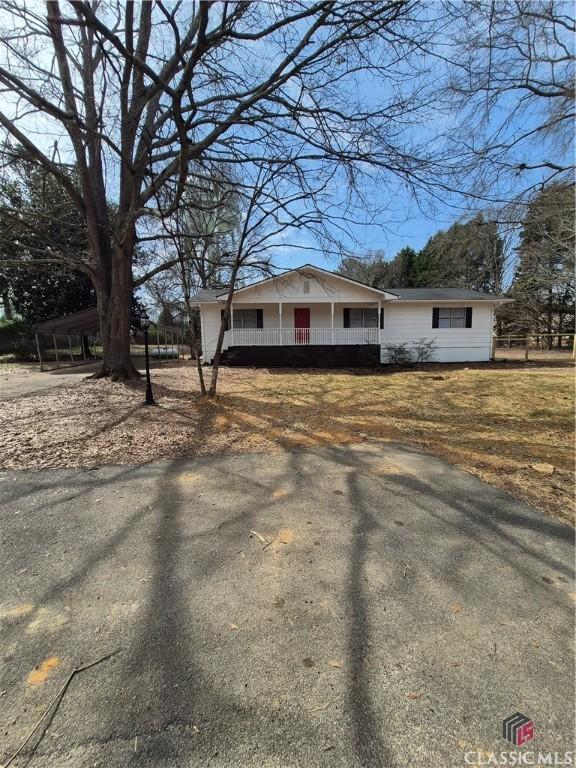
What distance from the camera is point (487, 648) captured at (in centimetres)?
175

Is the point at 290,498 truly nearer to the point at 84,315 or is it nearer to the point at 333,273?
the point at 333,273

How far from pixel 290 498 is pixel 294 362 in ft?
44.7

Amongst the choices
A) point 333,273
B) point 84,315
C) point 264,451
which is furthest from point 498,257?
point 264,451

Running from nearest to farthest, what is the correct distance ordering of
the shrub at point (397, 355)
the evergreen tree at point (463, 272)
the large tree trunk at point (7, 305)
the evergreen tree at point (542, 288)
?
the shrub at point (397, 355)
the evergreen tree at point (542, 288)
the large tree trunk at point (7, 305)
the evergreen tree at point (463, 272)

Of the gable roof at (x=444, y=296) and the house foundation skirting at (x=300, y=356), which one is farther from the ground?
the gable roof at (x=444, y=296)

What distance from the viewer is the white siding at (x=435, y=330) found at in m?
18.1

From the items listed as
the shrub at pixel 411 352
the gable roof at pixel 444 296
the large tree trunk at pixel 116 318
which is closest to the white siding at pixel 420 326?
the shrub at pixel 411 352

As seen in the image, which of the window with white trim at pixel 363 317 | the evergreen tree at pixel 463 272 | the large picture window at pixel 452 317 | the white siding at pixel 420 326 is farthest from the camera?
the evergreen tree at pixel 463 272

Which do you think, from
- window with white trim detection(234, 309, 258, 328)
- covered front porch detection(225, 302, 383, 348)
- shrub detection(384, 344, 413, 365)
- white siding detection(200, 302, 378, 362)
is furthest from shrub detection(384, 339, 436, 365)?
window with white trim detection(234, 309, 258, 328)

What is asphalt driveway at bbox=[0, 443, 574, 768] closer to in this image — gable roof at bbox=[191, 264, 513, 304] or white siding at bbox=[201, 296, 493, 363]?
gable roof at bbox=[191, 264, 513, 304]

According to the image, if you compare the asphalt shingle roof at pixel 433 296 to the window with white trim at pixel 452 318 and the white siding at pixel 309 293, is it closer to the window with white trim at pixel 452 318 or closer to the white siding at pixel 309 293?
the window with white trim at pixel 452 318

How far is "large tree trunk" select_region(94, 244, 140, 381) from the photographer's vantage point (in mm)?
10156

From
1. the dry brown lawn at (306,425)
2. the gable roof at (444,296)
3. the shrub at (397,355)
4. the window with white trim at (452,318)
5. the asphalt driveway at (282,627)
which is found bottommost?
the asphalt driveway at (282,627)

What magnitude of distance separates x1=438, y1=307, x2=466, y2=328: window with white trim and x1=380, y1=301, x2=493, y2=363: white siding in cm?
21
